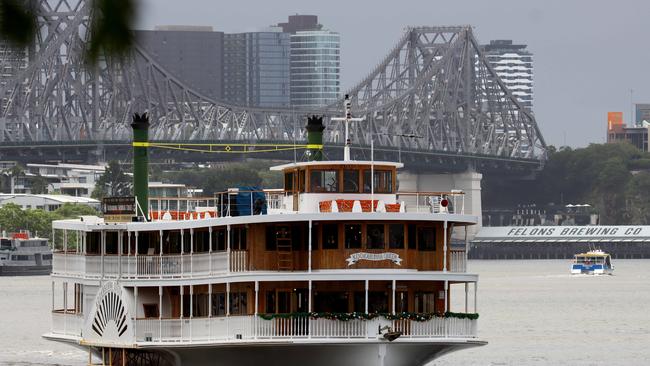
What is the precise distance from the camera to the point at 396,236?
26000 millimetres

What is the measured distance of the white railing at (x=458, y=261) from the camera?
26.8 metres

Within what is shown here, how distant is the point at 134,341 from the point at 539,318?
41.3 metres

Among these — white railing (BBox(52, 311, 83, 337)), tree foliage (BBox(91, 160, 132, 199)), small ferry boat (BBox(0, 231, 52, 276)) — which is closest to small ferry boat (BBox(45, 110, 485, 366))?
white railing (BBox(52, 311, 83, 337))

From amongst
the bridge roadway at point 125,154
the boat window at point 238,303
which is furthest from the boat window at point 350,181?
the bridge roadway at point 125,154

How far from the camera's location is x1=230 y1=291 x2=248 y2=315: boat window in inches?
1024

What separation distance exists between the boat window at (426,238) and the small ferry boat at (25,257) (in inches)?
3633

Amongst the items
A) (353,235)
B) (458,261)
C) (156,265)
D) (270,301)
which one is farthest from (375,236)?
(156,265)

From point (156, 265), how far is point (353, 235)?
136 inches

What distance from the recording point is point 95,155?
7146 inches

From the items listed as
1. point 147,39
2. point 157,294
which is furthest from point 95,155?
point 147,39

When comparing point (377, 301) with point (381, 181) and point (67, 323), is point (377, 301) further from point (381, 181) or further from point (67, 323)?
point (67, 323)

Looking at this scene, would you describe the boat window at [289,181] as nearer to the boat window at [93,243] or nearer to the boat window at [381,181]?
the boat window at [381,181]

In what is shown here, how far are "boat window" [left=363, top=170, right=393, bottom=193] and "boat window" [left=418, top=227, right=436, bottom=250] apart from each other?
0.92 metres

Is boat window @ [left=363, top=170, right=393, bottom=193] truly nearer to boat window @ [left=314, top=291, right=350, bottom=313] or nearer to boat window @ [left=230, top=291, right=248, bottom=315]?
boat window @ [left=314, top=291, right=350, bottom=313]
